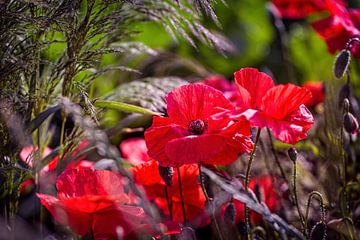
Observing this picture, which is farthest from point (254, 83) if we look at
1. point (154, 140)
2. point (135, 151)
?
point (135, 151)

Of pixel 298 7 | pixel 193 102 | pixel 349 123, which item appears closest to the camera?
pixel 193 102

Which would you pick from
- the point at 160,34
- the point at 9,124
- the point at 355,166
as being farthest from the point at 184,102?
the point at 160,34

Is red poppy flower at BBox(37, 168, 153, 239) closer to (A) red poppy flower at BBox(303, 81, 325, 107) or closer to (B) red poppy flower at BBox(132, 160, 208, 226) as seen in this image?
(B) red poppy flower at BBox(132, 160, 208, 226)

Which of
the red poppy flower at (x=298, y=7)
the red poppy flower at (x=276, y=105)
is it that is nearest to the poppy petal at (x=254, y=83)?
the red poppy flower at (x=276, y=105)

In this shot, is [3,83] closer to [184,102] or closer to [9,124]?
[9,124]

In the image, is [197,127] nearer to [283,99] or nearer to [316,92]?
[283,99]

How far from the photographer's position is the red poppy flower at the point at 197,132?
93cm

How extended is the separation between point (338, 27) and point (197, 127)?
0.56m

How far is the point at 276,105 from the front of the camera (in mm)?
966

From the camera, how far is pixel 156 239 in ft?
3.33

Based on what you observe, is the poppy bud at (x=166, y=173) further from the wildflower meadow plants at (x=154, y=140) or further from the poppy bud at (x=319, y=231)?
the poppy bud at (x=319, y=231)

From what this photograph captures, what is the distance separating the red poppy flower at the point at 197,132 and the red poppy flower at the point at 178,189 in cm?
12

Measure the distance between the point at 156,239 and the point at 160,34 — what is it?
2132 mm

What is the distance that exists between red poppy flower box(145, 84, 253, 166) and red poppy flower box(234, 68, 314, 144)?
0.10ft
